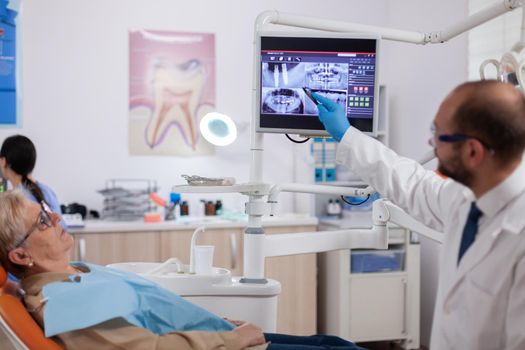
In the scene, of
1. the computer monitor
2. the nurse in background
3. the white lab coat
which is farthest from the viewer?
the nurse in background

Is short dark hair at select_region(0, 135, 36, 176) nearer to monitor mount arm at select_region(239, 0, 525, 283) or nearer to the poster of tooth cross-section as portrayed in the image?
the poster of tooth cross-section

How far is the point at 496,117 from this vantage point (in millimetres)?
1392

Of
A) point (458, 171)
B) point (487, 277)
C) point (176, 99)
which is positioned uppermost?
point (176, 99)

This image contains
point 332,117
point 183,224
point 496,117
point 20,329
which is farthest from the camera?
point 183,224

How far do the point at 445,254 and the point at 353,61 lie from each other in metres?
0.80

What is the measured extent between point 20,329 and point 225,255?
7.07 ft

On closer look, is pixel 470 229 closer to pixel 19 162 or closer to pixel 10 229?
pixel 10 229

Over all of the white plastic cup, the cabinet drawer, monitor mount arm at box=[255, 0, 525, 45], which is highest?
monitor mount arm at box=[255, 0, 525, 45]

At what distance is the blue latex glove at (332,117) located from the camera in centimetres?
204

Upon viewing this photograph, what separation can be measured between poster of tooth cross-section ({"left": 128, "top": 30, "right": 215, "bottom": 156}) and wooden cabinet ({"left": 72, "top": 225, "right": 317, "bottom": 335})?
2.19 feet

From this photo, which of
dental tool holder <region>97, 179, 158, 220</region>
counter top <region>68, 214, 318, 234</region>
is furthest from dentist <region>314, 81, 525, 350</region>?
dental tool holder <region>97, 179, 158, 220</region>

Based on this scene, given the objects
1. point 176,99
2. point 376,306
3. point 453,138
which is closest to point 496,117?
point 453,138

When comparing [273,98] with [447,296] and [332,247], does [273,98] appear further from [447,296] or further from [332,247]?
[447,296]

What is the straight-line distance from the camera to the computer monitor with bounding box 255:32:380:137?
7.09 ft
